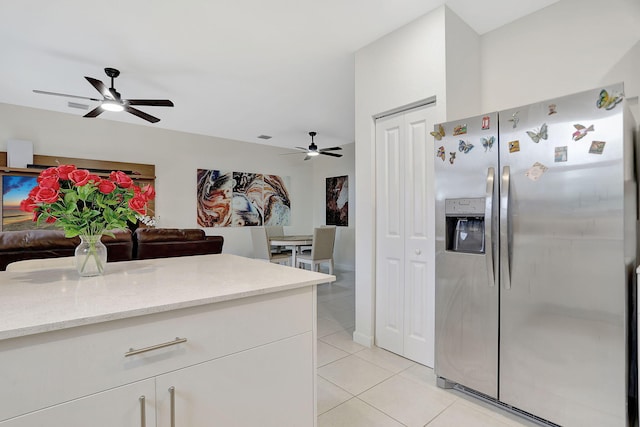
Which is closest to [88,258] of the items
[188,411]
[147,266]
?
[147,266]

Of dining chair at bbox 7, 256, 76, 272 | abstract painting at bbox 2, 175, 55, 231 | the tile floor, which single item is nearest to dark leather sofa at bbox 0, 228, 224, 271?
dining chair at bbox 7, 256, 76, 272

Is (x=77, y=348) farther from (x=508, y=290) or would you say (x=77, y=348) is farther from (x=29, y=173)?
(x=29, y=173)

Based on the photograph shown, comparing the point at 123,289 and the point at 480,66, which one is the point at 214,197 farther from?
the point at 123,289

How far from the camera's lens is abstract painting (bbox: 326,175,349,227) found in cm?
680

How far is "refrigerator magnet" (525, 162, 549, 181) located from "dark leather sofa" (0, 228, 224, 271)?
10.3ft

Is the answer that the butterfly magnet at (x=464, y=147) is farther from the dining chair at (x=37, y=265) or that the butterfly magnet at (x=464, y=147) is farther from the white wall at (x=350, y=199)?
the white wall at (x=350, y=199)

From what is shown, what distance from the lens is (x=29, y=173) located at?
4.53 metres

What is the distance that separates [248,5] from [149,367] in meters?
2.49

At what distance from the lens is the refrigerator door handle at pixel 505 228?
1712 mm

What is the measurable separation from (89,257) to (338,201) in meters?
5.86

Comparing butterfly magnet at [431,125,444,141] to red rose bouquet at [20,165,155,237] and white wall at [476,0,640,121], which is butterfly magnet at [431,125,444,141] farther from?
red rose bouquet at [20,165,155,237]

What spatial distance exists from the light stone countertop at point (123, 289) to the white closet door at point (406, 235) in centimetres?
126

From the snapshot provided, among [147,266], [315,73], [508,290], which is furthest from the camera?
[315,73]

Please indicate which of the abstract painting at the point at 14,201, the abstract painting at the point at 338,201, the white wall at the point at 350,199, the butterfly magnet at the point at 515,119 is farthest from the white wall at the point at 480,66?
the abstract painting at the point at 14,201
